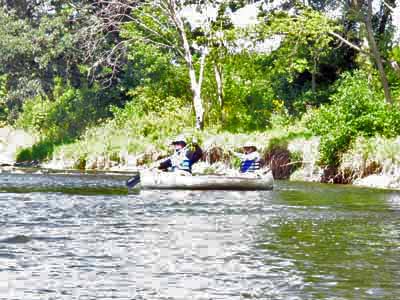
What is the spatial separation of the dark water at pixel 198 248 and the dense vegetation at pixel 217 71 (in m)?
11.6

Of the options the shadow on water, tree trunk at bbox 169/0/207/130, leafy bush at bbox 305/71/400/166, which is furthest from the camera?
tree trunk at bbox 169/0/207/130

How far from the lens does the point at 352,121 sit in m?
31.5

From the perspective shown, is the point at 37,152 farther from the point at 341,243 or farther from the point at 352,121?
the point at 341,243

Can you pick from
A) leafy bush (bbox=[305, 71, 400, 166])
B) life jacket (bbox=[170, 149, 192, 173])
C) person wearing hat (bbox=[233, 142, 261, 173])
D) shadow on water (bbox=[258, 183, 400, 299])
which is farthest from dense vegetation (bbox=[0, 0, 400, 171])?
shadow on water (bbox=[258, 183, 400, 299])

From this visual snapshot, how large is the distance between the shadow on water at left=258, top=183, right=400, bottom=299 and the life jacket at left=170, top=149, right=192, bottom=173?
14.9 ft

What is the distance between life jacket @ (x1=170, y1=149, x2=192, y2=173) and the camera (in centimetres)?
2773

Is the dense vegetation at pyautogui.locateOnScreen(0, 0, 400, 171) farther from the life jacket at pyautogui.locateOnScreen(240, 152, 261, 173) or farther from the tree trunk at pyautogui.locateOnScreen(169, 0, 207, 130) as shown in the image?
the life jacket at pyautogui.locateOnScreen(240, 152, 261, 173)

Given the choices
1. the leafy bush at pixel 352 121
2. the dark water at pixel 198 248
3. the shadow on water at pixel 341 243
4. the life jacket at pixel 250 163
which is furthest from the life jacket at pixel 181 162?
the leafy bush at pixel 352 121

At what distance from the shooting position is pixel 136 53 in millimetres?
48656

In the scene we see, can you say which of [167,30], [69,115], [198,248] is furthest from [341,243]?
[69,115]

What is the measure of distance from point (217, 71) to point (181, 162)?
17.1 meters

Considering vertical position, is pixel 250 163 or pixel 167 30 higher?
pixel 167 30

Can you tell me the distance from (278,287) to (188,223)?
22.4 ft

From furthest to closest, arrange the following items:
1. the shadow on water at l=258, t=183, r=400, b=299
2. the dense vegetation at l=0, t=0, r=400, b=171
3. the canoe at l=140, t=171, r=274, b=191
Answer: the dense vegetation at l=0, t=0, r=400, b=171
the canoe at l=140, t=171, r=274, b=191
the shadow on water at l=258, t=183, r=400, b=299
